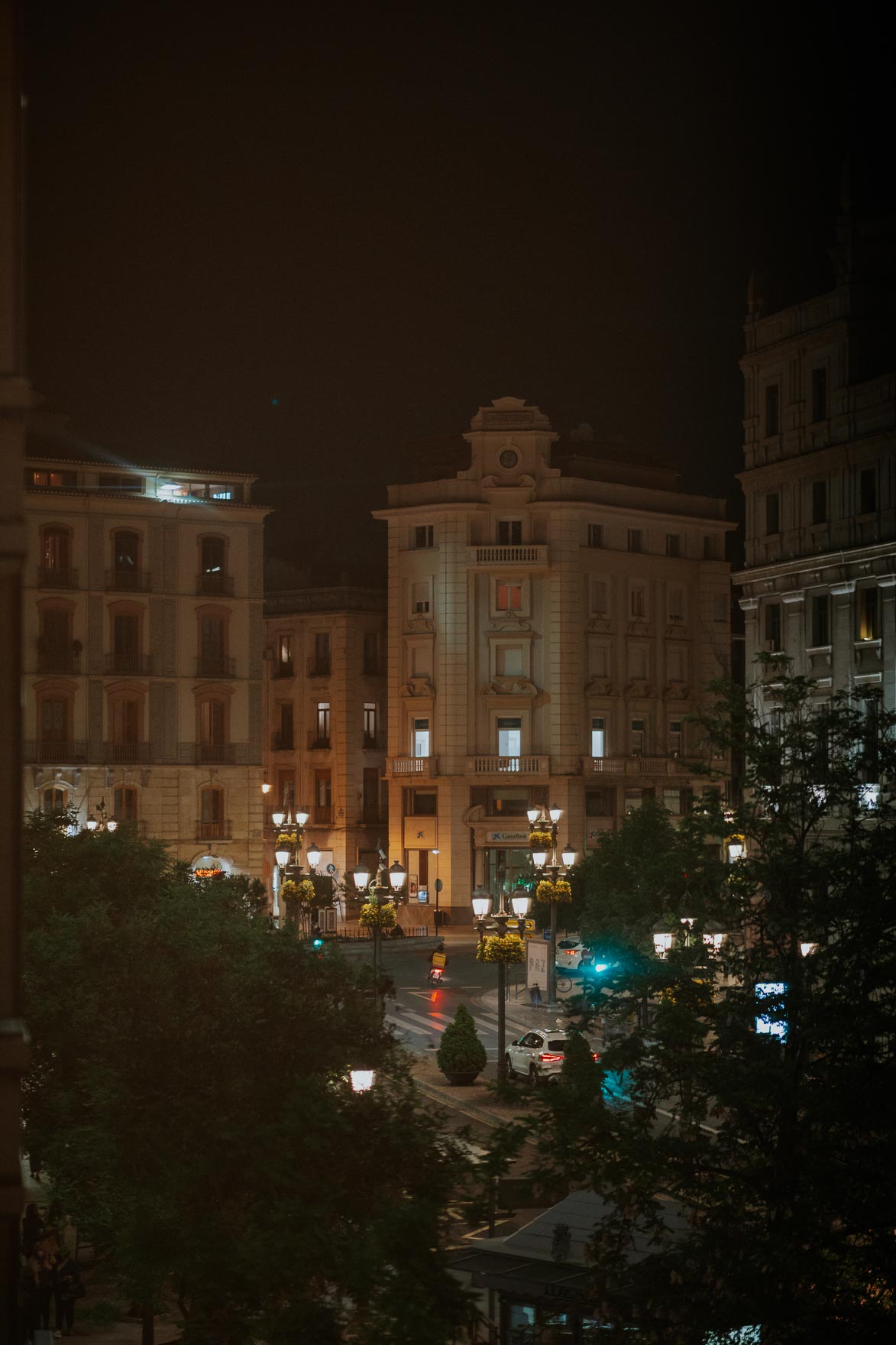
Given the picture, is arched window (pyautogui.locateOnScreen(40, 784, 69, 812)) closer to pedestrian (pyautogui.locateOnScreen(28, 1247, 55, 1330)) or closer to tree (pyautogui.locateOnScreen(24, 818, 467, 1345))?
tree (pyautogui.locateOnScreen(24, 818, 467, 1345))

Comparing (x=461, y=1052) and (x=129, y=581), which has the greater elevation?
(x=129, y=581)

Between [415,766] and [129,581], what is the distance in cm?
1647

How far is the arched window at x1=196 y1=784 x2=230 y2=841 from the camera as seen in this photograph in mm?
78312

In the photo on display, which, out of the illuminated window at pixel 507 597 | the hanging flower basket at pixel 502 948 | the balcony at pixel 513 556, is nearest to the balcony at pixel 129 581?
the balcony at pixel 513 556

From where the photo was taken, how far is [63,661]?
254ft

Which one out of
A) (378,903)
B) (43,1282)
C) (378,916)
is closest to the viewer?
(43,1282)

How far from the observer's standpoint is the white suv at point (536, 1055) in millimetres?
38688

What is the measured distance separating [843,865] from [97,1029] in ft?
30.3

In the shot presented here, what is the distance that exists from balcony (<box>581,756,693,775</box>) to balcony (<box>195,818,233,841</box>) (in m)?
17.2

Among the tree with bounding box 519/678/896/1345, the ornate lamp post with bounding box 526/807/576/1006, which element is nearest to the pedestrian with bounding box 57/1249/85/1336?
the tree with bounding box 519/678/896/1345

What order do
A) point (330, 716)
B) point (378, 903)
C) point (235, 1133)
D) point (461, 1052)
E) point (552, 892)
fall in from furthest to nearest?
point (330, 716) → point (552, 892) → point (378, 903) → point (461, 1052) → point (235, 1133)

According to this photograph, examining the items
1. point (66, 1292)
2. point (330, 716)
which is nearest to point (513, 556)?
point (330, 716)

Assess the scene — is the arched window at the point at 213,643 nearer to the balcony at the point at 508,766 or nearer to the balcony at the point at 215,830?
the balcony at the point at 215,830

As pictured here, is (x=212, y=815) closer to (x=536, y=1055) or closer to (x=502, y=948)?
(x=536, y=1055)
